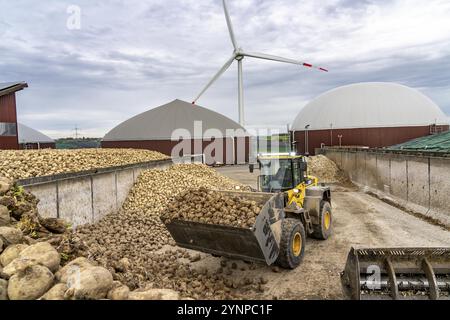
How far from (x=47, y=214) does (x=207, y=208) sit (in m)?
4.96

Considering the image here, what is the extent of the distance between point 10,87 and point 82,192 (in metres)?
13.9

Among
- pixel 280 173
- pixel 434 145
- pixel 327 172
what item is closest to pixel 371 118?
pixel 327 172

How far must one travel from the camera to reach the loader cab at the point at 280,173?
8.77m

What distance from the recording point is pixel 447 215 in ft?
38.5

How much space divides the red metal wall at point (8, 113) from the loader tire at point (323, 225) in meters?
19.1

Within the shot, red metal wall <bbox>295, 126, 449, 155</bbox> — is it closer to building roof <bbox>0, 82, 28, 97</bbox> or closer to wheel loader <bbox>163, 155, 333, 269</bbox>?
wheel loader <bbox>163, 155, 333, 269</bbox>

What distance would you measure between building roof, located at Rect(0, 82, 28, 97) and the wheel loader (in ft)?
59.0

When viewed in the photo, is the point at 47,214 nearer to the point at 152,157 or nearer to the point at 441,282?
the point at 441,282

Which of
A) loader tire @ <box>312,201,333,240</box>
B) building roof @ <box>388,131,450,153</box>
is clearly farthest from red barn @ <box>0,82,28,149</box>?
building roof @ <box>388,131,450,153</box>

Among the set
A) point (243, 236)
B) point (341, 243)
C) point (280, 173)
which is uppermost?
point (280, 173)

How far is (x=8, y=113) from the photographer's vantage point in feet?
65.0

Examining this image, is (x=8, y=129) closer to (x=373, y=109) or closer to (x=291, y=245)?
(x=291, y=245)

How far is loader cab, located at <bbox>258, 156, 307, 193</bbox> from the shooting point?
28.8 feet

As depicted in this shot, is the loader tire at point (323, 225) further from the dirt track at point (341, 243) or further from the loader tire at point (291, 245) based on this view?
the loader tire at point (291, 245)
